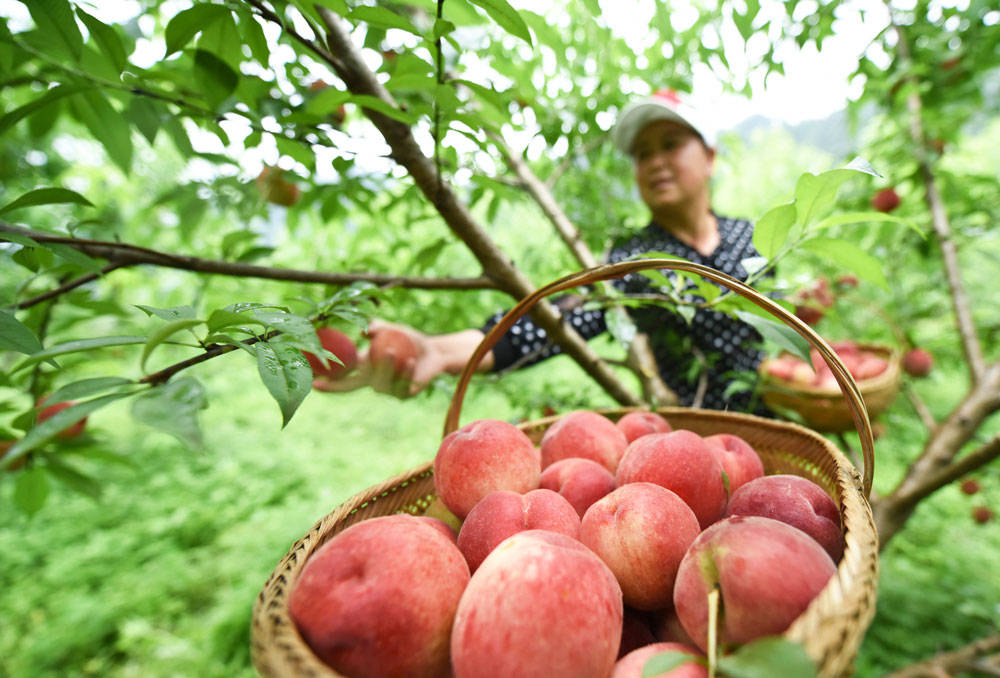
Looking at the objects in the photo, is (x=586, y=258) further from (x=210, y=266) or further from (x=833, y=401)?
(x=210, y=266)

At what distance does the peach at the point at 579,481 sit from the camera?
Result: 0.62 m

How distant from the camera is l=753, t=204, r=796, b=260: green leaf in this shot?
0.53 metres

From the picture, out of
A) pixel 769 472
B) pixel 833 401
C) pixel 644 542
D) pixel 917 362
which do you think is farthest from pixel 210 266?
pixel 917 362

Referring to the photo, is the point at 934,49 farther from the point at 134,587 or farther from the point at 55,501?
the point at 55,501

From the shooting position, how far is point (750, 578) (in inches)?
14.7

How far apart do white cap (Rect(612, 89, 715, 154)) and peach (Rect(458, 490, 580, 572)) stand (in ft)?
3.94

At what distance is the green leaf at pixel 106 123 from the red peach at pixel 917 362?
7.32 feet

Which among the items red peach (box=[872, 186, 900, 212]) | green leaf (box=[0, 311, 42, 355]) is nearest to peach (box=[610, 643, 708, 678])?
green leaf (box=[0, 311, 42, 355])

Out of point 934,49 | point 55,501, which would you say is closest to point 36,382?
point 934,49

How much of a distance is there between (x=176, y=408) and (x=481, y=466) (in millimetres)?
359

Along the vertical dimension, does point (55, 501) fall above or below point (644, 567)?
below

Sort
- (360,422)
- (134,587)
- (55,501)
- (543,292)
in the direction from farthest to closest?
(360,422)
(55,501)
(134,587)
(543,292)

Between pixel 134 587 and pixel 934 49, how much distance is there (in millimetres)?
3321

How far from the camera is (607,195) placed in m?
1.85
